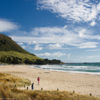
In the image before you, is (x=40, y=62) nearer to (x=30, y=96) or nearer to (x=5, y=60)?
(x=5, y=60)

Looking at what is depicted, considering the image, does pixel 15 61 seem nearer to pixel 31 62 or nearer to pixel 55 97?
pixel 31 62

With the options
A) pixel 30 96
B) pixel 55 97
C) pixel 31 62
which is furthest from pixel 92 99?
pixel 31 62

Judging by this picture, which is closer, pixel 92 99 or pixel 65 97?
pixel 65 97

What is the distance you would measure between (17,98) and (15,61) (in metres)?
156

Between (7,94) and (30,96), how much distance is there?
58.4 inches

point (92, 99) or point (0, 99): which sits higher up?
point (0, 99)

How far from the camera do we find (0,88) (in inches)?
330

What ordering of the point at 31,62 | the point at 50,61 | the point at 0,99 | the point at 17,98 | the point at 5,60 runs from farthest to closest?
1. the point at 50,61
2. the point at 31,62
3. the point at 5,60
4. the point at 17,98
5. the point at 0,99

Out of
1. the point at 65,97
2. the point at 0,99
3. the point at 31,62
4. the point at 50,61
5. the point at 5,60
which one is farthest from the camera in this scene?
the point at 50,61

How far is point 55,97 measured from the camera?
936 cm

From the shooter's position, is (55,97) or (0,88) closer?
(0,88)

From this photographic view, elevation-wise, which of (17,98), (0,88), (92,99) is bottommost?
(92,99)

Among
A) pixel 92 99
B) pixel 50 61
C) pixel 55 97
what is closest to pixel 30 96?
pixel 55 97

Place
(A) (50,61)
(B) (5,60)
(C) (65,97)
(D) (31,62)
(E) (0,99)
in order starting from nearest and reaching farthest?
(E) (0,99) < (C) (65,97) < (B) (5,60) < (D) (31,62) < (A) (50,61)
